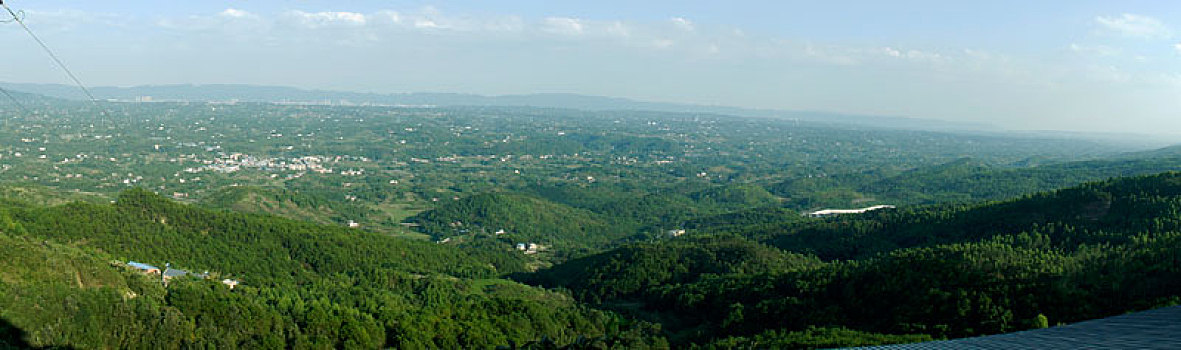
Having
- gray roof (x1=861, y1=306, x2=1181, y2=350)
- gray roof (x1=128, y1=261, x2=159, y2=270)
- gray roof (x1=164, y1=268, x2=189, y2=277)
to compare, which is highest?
gray roof (x1=861, y1=306, x2=1181, y2=350)

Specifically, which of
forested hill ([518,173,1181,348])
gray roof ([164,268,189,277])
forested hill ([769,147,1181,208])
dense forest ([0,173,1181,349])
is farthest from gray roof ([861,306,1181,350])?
forested hill ([769,147,1181,208])

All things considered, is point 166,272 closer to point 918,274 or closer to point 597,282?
point 597,282

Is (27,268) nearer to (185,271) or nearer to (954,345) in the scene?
(185,271)

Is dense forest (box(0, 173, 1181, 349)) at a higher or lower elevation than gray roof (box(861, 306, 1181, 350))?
lower

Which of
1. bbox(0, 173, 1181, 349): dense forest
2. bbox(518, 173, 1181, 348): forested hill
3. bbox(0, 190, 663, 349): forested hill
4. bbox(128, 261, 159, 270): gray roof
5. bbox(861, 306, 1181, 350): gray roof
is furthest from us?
bbox(128, 261, 159, 270): gray roof

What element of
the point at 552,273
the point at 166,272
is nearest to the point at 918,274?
the point at 552,273

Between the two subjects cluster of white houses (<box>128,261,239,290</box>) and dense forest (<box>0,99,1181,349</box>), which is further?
cluster of white houses (<box>128,261,239,290</box>)

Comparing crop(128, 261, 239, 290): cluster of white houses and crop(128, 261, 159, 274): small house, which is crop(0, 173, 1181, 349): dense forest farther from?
crop(128, 261, 239, 290): cluster of white houses

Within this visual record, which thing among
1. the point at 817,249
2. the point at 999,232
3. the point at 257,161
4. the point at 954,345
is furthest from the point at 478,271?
the point at 257,161
